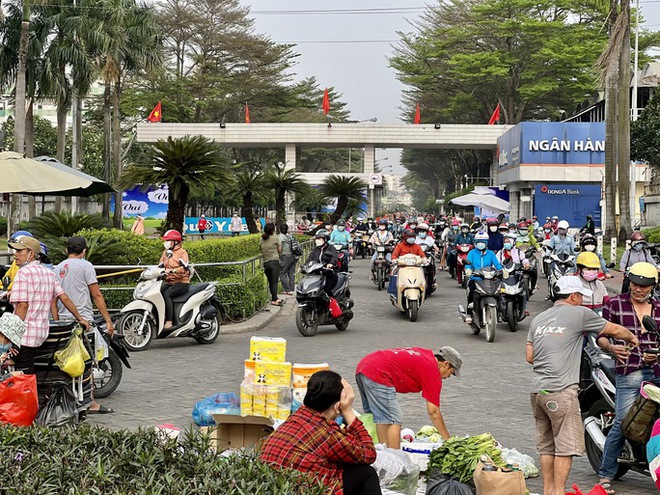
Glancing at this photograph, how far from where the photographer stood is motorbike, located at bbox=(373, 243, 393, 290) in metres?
24.8

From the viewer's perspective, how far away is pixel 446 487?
6.34m

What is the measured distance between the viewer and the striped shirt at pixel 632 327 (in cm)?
703

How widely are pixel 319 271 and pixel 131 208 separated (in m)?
38.1

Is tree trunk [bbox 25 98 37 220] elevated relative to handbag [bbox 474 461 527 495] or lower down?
elevated

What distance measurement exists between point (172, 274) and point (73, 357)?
5320 mm

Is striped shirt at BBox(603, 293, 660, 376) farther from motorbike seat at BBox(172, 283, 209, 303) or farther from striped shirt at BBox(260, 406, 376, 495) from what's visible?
motorbike seat at BBox(172, 283, 209, 303)

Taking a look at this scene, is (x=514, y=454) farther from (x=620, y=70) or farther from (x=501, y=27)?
(x=501, y=27)

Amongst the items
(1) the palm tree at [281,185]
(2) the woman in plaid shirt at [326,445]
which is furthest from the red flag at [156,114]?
(2) the woman in plaid shirt at [326,445]

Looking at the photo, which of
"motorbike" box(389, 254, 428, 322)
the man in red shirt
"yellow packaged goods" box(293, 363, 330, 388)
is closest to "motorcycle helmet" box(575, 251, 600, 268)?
"yellow packaged goods" box(293, 363, 330, 388)

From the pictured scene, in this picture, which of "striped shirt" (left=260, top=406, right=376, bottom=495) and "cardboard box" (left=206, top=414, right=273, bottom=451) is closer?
A: "striped shirt" (left=260, top=406, right=376, bottom=495)

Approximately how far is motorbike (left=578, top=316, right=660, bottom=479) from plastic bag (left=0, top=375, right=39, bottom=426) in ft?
13.7

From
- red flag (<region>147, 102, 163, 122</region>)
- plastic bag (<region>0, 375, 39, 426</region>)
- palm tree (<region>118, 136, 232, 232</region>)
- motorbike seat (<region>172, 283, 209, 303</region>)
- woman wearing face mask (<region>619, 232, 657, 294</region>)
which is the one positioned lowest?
plastic bag (<region>0, 375, 39, 426</region>)

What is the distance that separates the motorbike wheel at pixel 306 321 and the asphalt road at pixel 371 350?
159mm

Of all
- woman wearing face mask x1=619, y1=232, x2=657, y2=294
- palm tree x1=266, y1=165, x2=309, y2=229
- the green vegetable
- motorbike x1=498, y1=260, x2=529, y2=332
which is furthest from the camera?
palm tree x1=266, y1=165, x2=309, y2=229
